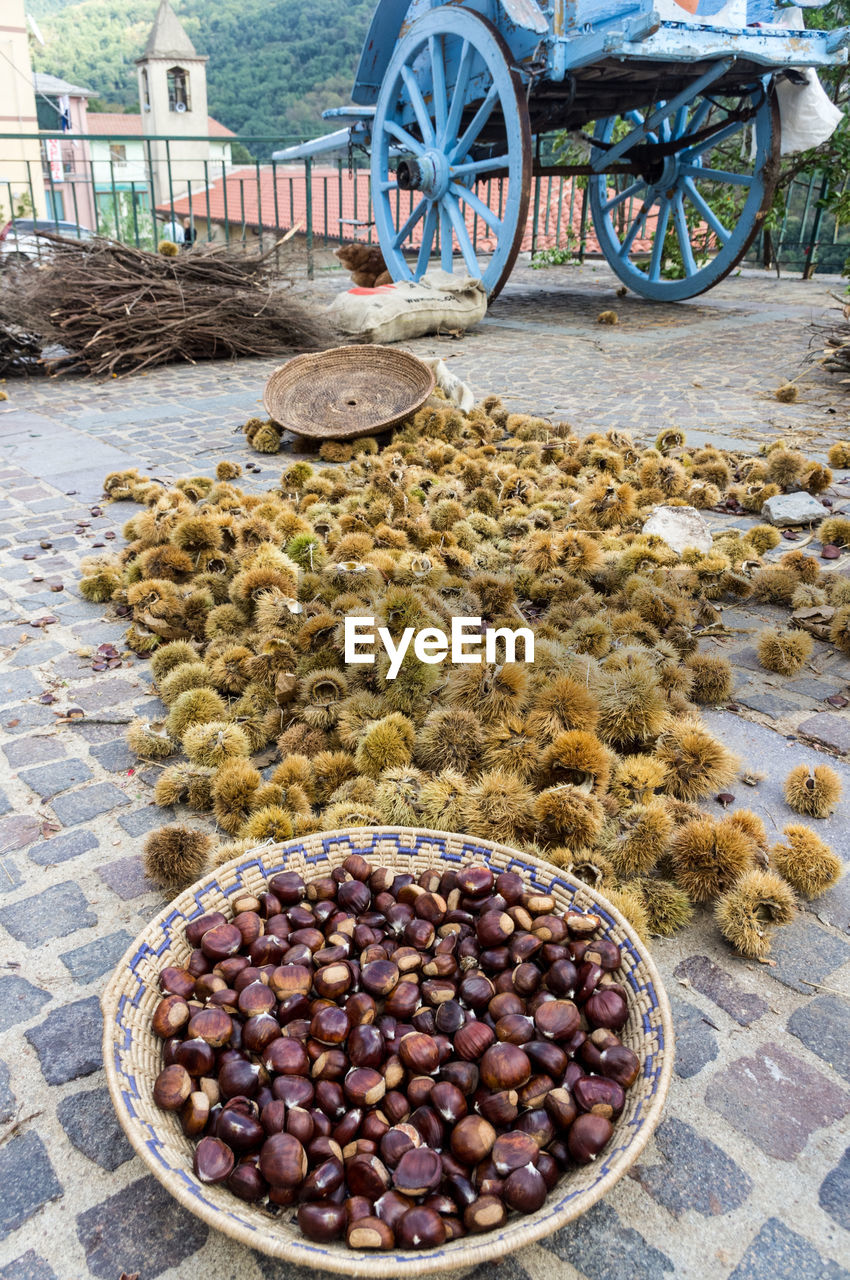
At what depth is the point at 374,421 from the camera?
5.30 metres

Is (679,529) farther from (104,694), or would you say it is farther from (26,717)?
(26,717)

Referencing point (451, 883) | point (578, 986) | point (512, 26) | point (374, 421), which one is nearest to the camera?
point (578, 986)

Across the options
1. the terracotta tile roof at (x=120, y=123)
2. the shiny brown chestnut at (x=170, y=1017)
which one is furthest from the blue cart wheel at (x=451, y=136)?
the terracotta tile roof at (x=120, y=123)

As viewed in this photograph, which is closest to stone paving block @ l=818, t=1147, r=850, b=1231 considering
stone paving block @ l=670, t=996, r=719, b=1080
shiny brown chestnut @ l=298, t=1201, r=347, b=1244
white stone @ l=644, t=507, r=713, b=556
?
stone paving block @ l=670, t=996, r=719, b=1080

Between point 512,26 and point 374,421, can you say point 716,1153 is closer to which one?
point 374,421

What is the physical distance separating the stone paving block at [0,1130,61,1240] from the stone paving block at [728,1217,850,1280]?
1.07 metres

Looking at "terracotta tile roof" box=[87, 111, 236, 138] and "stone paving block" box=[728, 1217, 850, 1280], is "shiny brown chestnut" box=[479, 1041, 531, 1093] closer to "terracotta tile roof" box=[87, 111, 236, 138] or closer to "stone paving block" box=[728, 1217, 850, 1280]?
"stone paving block" box=[728, 1217, 850, 1280]

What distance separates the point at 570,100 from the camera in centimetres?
777

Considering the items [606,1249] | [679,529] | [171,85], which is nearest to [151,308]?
[679,529]

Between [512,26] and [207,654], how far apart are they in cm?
711

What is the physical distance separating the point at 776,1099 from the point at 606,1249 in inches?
17.3

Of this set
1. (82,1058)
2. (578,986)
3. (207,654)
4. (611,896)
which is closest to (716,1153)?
(578,986)

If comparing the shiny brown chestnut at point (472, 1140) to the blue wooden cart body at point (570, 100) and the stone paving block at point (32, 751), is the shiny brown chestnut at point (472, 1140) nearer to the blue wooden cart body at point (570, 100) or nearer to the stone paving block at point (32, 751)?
the stone paving block at point (32, 751)

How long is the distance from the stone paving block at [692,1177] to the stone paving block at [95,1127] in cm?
87
